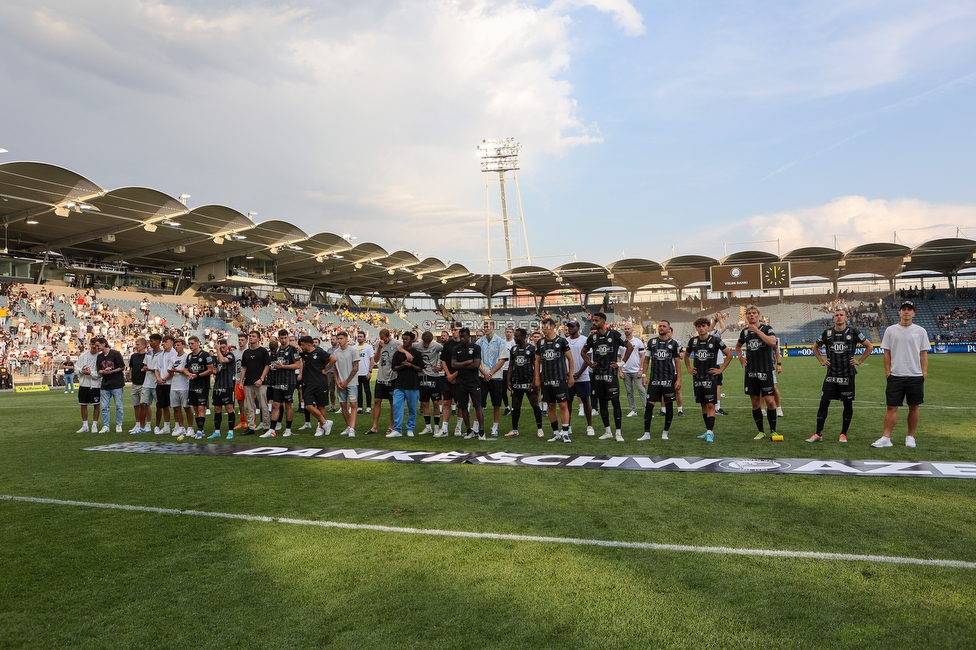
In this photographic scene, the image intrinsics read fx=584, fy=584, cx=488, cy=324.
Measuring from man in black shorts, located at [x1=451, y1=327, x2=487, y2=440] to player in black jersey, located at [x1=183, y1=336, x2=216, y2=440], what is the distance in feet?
14.9

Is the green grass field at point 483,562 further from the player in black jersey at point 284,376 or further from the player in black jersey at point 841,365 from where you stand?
the player in black jersey at point 284,376

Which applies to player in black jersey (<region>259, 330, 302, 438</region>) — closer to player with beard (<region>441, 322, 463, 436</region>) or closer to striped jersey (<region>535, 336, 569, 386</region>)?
player with beard (<region>441, 322, 463, 436</region>)

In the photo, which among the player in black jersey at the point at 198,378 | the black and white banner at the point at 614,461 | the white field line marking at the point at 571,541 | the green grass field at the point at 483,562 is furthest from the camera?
the player in black jersey at the point at 198,378

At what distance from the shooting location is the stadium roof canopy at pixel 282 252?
27219 mm

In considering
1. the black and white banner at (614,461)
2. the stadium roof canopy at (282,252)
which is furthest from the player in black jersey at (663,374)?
the stadium roof canopy at (282,252)

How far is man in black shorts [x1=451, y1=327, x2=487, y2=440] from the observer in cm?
927

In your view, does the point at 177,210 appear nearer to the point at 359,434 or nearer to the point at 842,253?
the point at 359,434

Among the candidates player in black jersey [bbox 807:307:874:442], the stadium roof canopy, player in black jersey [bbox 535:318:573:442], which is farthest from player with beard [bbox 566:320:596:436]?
the stadium roof canopy

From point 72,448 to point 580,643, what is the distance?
9713mm

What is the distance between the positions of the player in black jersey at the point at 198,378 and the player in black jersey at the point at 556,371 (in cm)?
597

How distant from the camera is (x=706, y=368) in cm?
863

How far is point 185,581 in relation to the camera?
3.89m

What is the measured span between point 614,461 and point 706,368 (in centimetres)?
239

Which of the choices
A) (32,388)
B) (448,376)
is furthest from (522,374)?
(32,388)
